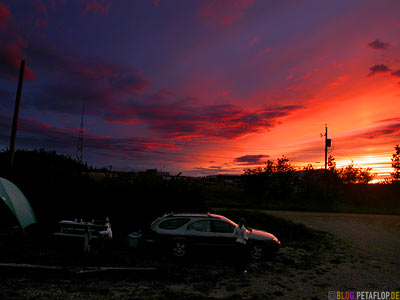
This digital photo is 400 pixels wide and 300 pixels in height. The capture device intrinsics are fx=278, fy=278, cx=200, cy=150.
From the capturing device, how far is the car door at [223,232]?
10328 mm

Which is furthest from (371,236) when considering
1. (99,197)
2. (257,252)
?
(99,197)

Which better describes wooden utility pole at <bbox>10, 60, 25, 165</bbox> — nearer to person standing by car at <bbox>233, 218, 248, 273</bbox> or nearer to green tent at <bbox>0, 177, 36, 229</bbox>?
green tent at <bbox>0, 177, 36, 229</bbox>

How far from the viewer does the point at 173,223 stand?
10414mm

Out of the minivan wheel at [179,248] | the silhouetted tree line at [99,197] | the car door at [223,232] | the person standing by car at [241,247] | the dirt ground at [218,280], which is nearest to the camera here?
the dirt ground at [218,280]

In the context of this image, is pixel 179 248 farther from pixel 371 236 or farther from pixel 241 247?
pixel 371 236

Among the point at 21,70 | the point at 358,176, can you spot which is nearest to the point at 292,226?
the point at 21,70

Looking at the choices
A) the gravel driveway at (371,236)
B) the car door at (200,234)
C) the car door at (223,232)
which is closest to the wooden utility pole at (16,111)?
the car door at (200,234)

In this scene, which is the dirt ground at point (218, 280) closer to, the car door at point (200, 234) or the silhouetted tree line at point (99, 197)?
the car door at point (200, 234)

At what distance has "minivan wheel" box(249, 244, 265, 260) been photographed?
1033cm

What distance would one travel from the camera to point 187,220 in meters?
10.5

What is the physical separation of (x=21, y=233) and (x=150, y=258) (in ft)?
22.5

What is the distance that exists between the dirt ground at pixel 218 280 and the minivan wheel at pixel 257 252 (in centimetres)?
32

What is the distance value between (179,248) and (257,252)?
2.90 meters

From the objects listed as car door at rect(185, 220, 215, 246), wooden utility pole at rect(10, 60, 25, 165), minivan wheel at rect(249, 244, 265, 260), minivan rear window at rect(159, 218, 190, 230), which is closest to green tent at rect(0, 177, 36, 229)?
wooden utility pole at rect(10, 60, 25, 165)
